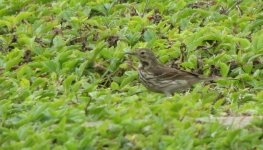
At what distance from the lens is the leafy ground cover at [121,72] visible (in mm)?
7181

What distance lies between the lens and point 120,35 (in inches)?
401

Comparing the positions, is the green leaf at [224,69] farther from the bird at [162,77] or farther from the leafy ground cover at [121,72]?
the bird at [162,77]

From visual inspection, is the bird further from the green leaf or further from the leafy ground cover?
the green leaf

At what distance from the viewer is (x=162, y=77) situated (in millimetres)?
8836

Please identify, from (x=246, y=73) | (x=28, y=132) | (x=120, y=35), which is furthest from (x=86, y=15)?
(x=28, y=132)

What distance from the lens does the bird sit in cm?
871

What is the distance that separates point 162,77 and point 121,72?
702 mm

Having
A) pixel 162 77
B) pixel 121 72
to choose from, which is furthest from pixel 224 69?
pixel 121 72

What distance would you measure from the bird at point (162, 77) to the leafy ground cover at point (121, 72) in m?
0.09

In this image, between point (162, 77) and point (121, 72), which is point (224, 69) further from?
point (121, 72)

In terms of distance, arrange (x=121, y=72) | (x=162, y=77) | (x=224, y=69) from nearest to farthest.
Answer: (x=162, y=77)
(x=224, y=69)
(x=121, y=72)

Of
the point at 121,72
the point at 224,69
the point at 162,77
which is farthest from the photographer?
the point at 121,72

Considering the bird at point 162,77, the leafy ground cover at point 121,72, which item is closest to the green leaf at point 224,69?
the leafy ground cover at point 121,72

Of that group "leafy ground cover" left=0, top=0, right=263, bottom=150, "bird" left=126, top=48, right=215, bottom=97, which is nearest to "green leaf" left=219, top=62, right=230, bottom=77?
"leafy ground cover" left=0, top=0, right=263, bottom=150
